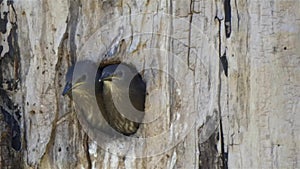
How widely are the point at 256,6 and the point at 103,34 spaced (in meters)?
0.29

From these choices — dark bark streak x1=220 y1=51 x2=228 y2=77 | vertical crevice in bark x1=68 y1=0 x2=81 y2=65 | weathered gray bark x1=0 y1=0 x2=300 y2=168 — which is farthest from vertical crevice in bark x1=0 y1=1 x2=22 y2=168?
dark bark streak x1=220 y1=51 x2=228 y2=77

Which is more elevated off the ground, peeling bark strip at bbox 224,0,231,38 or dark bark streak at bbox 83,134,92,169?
peeling bark strip at bbox 224,0,231,38

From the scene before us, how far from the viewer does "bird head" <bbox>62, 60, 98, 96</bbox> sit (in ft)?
4.04

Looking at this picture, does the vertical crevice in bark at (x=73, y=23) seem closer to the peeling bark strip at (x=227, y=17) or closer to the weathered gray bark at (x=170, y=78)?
the weathered gray bark at (x=170, y=78)

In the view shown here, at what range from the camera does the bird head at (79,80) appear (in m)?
1.23

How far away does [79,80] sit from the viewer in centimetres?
123

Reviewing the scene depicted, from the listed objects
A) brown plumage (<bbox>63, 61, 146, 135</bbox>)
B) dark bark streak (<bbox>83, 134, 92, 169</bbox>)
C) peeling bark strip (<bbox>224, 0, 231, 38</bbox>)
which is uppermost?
peeling bark strip (<bbox>224, 0, 231, 38</bbox>)

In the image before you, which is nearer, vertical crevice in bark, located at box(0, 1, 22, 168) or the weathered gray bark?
the weathered gray bark

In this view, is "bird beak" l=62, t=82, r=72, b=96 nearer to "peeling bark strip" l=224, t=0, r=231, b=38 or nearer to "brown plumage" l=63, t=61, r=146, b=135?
"brown plumage" l=63, t=61, r=146, b=135

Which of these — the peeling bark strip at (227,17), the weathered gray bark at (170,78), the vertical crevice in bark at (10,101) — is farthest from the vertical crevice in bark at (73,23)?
the peeling bark strip at (227,17)

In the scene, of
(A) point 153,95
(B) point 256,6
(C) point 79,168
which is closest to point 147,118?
(A) point 153,95

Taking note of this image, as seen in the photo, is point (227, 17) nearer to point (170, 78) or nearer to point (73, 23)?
point (170, 78)

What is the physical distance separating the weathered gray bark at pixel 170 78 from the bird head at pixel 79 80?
6 cm

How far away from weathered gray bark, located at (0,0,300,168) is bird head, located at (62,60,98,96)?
61 mm
